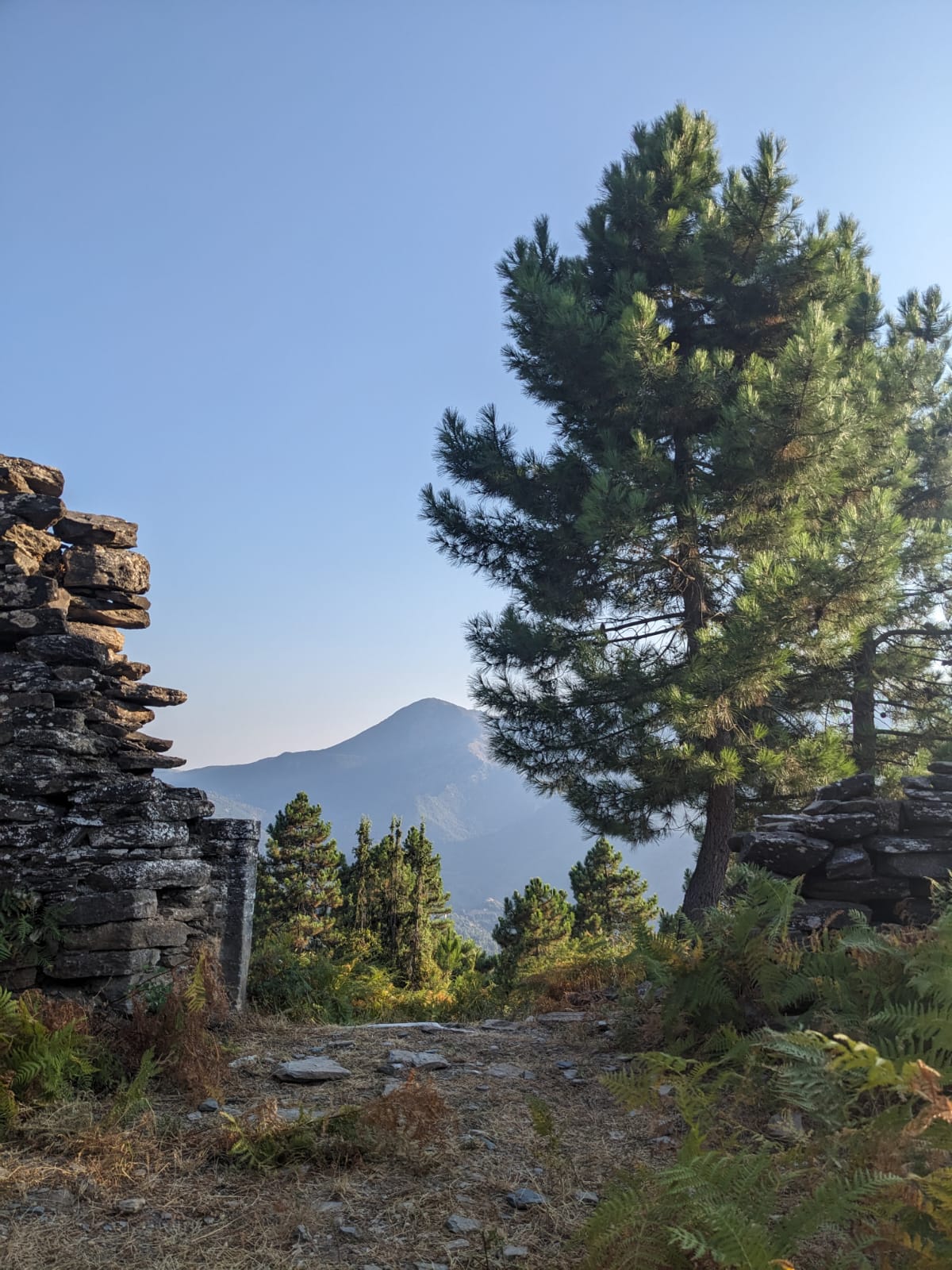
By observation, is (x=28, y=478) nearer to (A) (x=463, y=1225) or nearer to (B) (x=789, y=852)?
(A) (x=463, y=1225)

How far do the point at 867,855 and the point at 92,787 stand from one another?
220 inches

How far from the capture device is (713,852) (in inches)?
472

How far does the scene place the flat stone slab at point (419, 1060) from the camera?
5414mm

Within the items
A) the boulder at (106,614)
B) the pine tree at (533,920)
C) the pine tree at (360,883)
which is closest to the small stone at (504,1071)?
the boulder at (106,614)

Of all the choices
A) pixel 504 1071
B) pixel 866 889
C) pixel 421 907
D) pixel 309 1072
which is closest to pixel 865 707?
pixel 866 889

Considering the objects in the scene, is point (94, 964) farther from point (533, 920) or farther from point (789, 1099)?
point (533, 920)

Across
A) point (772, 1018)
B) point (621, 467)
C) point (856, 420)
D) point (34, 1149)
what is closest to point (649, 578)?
point (621, 467)

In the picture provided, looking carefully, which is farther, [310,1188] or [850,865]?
[850,865]

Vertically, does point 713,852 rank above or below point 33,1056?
above

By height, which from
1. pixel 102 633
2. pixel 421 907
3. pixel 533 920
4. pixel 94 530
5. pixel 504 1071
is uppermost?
pixel 94 530

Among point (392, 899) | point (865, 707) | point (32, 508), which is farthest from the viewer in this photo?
point (392, 899)

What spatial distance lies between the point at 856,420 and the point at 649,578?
11.3 ft

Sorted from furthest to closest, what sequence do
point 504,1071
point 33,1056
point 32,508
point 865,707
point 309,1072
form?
point 865,707, point 32,508, point 504,1071, point 309,1072, point 33,1056

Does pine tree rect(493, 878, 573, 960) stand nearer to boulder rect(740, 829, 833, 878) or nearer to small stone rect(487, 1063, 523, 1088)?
boulder rect(740, 829, 833, 878)
